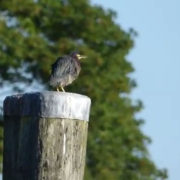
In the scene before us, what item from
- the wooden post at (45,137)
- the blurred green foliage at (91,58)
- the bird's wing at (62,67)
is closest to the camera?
the wooden post at (45,137)

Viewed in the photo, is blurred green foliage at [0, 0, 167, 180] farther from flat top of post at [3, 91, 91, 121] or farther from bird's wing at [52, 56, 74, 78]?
flat top of post at [3, 91, 91, 121]

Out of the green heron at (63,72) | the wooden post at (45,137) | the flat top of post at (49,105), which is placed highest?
the green heron at (63,72)

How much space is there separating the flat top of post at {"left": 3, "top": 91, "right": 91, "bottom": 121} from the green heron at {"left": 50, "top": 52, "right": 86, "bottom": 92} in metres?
3.42

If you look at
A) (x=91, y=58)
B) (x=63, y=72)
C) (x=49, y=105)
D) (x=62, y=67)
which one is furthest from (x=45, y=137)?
(x=91, y=58)

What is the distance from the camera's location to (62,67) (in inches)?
328

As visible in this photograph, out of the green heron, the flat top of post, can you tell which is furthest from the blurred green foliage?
the flat top of post

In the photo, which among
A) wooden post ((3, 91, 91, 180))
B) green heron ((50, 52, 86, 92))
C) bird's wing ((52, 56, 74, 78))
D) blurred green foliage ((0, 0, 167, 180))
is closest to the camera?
wooden post ((3, 91, 91, 180))

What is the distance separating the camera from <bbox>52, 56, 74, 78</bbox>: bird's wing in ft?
26.6

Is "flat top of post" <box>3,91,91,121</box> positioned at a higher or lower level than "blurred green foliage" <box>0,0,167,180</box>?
lower

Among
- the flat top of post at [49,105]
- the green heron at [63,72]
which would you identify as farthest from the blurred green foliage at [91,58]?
the flat top of post at [49,105]

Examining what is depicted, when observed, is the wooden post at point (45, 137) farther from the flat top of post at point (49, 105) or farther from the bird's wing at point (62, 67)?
the bird's wing at point (62, 67)

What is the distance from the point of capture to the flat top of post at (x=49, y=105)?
4.23 metres

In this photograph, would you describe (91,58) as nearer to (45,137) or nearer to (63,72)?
(63,72)

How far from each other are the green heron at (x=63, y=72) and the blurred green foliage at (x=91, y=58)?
17609 mm
